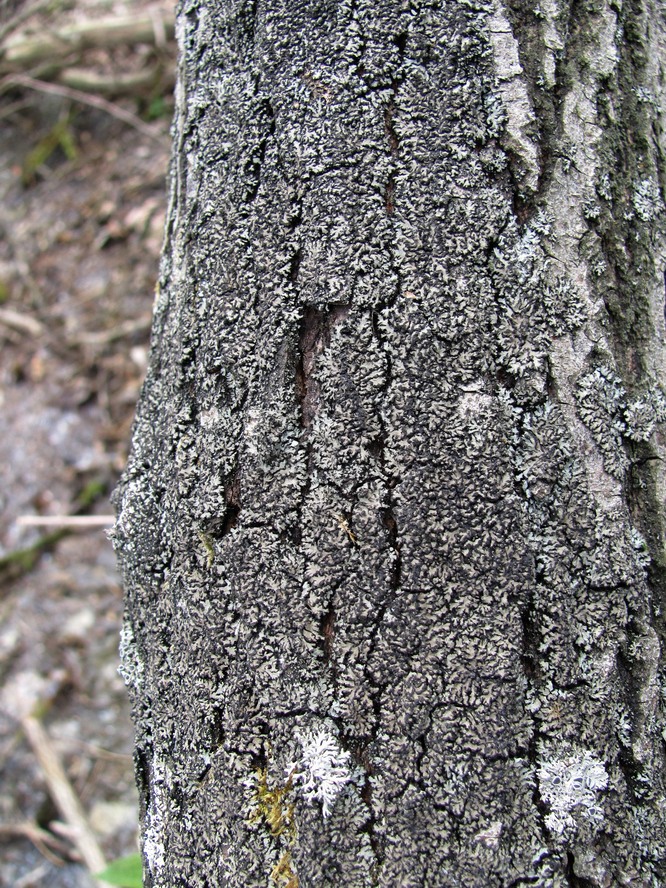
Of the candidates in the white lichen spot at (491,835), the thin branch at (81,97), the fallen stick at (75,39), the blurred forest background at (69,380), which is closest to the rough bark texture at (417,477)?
the white lichen spot at (491,835)

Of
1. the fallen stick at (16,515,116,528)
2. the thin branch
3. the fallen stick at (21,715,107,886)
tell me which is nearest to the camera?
the fallen stick at (21,715,107,886)

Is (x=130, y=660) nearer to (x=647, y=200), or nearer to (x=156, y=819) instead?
(x=156, y=819)

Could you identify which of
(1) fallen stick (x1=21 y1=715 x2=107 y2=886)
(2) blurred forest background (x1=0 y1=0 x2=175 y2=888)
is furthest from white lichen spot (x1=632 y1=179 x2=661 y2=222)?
(1) fallen stick (x1=21 y1=715 x2=107 y2=886)

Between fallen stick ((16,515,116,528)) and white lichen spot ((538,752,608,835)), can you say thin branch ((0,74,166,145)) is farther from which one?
white lichen spot ((538,752,608,835))

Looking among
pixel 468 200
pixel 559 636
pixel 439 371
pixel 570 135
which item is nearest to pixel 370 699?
pixel 559 636

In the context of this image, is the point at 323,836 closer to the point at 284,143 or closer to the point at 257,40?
the point at 284,143

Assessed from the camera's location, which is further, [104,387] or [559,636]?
[104,387]

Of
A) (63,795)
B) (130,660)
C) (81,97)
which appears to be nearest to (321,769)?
(130,660)
